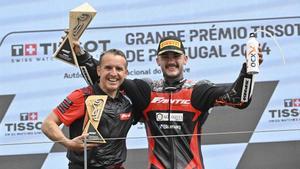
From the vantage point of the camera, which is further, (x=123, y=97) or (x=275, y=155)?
(x=275, y=155)

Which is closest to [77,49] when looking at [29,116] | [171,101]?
[171,101]

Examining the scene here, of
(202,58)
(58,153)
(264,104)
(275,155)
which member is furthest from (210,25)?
(58,153)

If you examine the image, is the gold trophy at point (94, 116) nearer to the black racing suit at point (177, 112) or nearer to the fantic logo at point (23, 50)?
the black racing suit at point (177, 112)

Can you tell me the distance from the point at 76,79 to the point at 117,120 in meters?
1.40

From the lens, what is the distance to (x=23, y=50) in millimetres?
3648

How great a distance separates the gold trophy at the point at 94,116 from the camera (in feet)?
7.07

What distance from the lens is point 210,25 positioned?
142 inches

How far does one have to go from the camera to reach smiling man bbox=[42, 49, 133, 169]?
2.20 m

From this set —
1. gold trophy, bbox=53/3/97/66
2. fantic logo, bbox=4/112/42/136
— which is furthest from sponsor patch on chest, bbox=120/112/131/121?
fantic logo, bbox=4/112/42/136

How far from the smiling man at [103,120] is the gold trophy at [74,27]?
13 cm

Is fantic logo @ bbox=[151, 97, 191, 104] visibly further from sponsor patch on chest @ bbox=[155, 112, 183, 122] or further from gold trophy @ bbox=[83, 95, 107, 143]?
gold trophy @ bbox=[83, 95, 107, 143]

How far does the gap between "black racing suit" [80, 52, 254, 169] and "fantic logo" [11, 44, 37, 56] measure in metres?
1.44

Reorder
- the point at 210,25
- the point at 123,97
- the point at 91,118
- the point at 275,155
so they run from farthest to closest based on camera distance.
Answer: the point at 210,25 < the point at 275,155 < the point at 123,97 < the point at 91,118

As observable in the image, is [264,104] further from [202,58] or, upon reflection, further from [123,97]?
[123,97]
